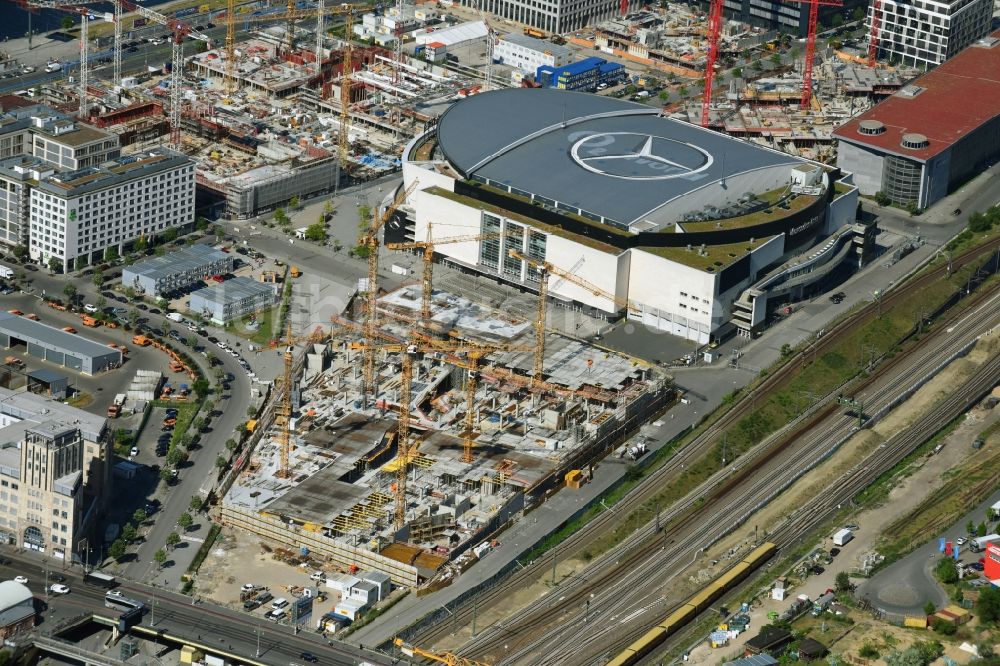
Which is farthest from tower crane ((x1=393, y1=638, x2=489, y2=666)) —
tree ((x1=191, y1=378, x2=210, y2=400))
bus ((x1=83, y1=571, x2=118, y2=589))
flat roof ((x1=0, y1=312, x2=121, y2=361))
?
flat roof ((x1=0, y1=312, x2=121, y2=361))

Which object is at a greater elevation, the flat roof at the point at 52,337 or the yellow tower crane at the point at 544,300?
the yellow tower crane at the point at 544,300

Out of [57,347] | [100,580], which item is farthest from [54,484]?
[57,347]

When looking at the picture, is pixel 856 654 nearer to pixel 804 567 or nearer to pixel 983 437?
pixel 804 567

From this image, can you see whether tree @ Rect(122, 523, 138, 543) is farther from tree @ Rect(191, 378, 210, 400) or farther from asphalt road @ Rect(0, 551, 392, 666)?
tree @ Rect(191, 378, 210, 400)

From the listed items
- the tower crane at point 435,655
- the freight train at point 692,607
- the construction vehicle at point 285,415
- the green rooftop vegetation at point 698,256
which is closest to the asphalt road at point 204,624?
the tower crane at point 435,655

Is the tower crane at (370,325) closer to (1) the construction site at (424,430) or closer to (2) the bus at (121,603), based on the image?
(1) the construction site at (424,430)

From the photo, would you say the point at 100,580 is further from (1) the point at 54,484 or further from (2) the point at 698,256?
(2) the point at 698,256
